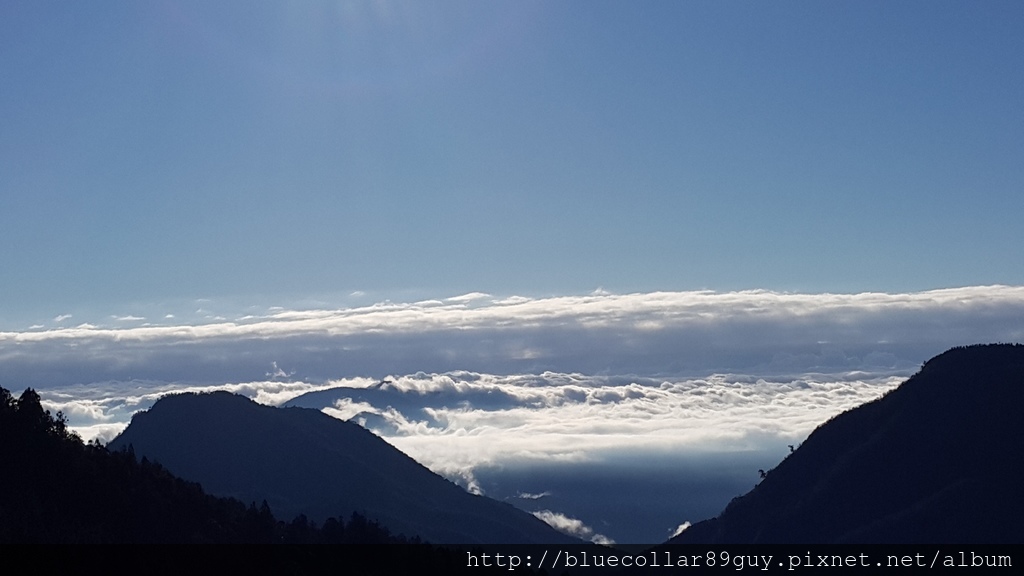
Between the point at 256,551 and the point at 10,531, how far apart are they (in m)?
34.4

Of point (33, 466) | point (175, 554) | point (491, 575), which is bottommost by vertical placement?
point (491, 575)

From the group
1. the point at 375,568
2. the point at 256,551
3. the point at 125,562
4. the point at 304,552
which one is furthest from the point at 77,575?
the point at 375,568

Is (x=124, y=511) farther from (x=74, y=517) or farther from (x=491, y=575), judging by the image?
(x=491, y=575)

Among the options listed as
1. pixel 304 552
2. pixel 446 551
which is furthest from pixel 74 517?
pixel 446 551

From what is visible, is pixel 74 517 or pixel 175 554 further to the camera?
pixel 74 517

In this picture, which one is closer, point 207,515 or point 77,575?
point 77,575

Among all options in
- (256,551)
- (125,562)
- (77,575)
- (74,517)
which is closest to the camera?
(77,575)

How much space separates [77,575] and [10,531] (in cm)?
3021

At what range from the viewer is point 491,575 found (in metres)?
196

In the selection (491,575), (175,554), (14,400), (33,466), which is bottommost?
(491,575)

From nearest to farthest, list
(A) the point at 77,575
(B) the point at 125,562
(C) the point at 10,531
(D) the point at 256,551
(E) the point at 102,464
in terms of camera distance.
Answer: (A) the point at 77,575 → (B) the point at 125,562 → (C) the point at 10,531 → (D) the point at 256,551 → (E) the point at 102,464

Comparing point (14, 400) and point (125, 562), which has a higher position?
point (14, 400)

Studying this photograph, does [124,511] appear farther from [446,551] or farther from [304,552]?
[446,551]

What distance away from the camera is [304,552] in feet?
546
